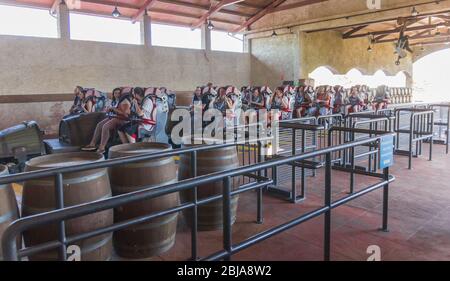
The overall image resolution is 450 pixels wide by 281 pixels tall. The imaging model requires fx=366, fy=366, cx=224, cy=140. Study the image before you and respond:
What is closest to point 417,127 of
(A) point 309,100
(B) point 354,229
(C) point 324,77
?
(A) point 309,100

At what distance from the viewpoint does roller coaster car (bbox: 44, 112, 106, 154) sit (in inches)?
242

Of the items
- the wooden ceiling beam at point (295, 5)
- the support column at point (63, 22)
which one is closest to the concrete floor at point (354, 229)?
the support column at point (63, 22)

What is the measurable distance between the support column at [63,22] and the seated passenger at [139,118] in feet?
24.7

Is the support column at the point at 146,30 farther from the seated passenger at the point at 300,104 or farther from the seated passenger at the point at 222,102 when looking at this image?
the seated passenger at the point at 222,102

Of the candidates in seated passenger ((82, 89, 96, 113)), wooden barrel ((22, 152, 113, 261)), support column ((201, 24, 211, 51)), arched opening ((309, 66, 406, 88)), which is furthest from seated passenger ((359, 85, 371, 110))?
arched opening ((309, 66, 406, 88))

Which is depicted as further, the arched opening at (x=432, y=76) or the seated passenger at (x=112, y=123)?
the arched opening at (x=432, y=76)

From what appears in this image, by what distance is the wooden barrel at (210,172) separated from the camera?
3.25m

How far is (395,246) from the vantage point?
9.93ft

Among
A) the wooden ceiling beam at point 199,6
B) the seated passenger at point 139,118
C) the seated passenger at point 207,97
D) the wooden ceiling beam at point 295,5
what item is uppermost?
the wooden ceiling beam at point 295,5

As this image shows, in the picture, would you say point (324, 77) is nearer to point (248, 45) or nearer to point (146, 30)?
point (248, 45)

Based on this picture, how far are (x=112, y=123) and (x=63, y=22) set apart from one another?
25.0 ft

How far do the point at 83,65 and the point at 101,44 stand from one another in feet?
3.35

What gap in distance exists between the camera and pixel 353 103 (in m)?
9.86

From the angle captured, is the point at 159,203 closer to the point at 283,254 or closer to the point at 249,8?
the point at 283,254
